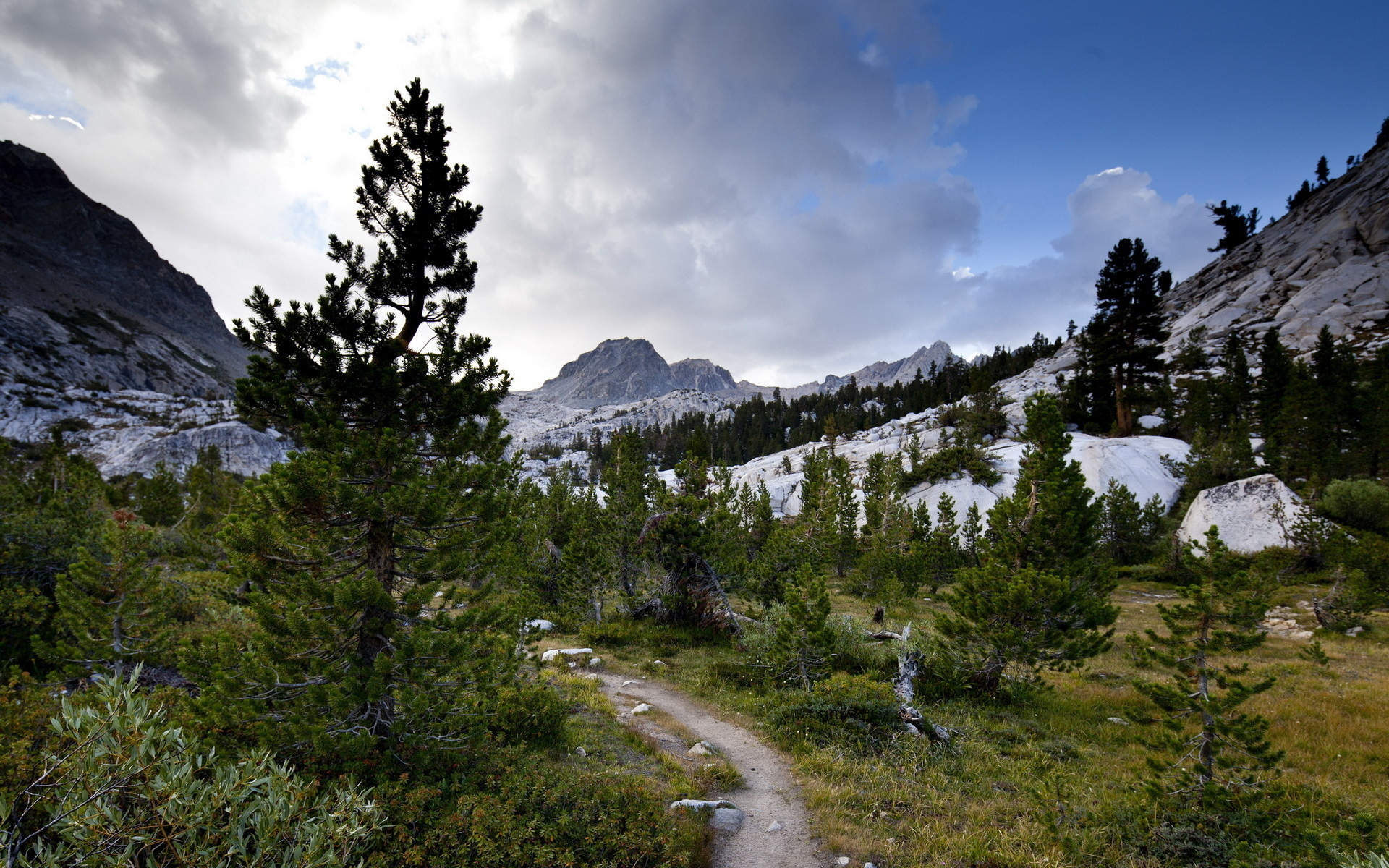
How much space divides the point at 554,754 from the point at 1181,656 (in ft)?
39.0

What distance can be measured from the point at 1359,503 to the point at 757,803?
48651mm

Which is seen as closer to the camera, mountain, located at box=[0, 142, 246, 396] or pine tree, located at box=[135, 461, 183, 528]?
pine tree, located at box=[135, 461, 183, 528]

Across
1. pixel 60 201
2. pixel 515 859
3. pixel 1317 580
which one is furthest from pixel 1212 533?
pixel 60 201

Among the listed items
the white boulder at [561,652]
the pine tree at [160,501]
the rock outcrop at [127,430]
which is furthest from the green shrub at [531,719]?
the rock outcrop at [127,430]

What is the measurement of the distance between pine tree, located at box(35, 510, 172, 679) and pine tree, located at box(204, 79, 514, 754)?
7393 millimetres

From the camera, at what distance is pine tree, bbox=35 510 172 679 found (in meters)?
10.7

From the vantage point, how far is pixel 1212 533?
8312 mm

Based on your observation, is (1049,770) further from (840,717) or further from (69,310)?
(69,310)

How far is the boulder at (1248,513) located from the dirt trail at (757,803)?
39.7m

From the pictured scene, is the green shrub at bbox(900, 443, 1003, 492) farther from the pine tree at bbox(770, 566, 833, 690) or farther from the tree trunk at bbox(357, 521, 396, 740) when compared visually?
the tree trunk at bbox(357, 521, 396, 740)

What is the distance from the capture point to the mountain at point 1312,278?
6894 cm

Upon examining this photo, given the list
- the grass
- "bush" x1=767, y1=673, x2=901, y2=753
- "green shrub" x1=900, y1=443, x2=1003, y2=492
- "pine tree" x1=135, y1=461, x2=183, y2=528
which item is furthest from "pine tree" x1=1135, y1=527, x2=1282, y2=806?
"pine tree" x1=135, y1=461, x2=183, y2=528

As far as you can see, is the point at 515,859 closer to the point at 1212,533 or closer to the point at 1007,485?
the point at 1212,533

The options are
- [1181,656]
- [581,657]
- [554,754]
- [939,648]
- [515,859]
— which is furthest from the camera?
[581,657]
